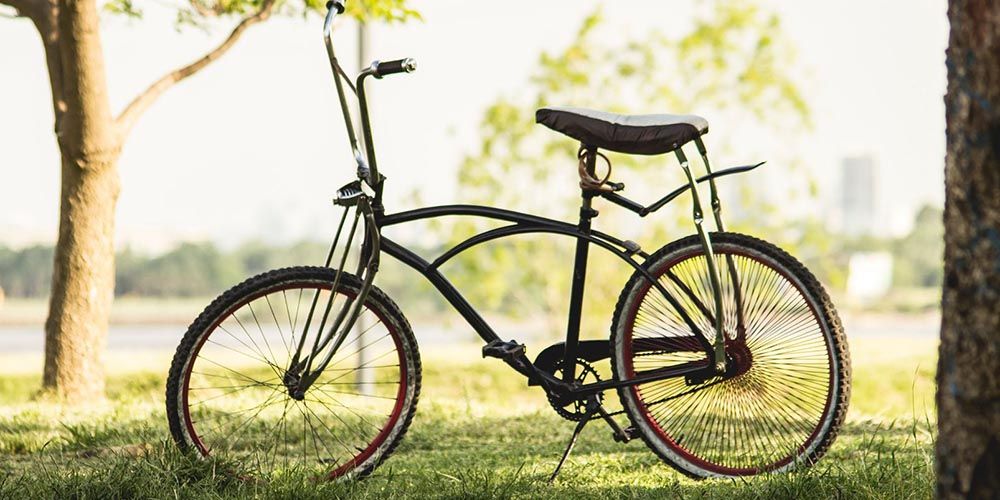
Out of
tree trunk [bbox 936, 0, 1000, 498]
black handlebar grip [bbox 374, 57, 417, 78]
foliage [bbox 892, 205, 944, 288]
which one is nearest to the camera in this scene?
tree trunk [bbox 936, 0, 1000, 498]

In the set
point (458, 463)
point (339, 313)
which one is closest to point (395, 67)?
point (339, 313)

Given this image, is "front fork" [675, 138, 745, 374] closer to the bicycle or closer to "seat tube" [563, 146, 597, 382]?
the bicycle

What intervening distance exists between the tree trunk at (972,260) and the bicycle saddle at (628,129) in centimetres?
107

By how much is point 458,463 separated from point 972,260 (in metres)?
2.23

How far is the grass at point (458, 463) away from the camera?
3082 mm

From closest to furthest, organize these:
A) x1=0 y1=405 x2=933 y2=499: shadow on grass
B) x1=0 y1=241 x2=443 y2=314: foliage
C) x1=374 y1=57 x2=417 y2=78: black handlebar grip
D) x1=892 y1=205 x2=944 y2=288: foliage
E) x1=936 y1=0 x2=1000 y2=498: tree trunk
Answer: x1=936 y1=0 x2=1000 y2=498: tree trunk, x1=0 y1=405 x2=933 y2=499: shadow on grass, x1=374 y1=57 x2=417 y2=78: black handlebar grip, x1=0 y1=241 x2=443 y2=314: foliage, x1=892 y1=205 x2=944 y2=288: foliage

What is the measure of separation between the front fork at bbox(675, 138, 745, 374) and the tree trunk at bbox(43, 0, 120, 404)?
4120mm

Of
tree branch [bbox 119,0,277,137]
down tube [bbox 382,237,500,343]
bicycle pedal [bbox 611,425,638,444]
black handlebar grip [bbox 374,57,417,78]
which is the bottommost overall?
bicycle pedal [bbox 611,425,638,444]

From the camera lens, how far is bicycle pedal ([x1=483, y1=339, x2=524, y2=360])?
3.36 metres

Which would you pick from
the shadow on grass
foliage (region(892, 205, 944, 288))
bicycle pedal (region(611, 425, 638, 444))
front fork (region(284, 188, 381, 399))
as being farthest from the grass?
foliage (region(892, 205, 944, 288))

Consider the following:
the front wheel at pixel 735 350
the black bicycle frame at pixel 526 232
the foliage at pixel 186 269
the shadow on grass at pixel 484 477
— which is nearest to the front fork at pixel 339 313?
the black bicycle frame at pixel 526 232

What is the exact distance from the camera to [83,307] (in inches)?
254

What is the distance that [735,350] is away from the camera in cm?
341

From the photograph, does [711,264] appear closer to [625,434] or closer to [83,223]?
[625,434]
